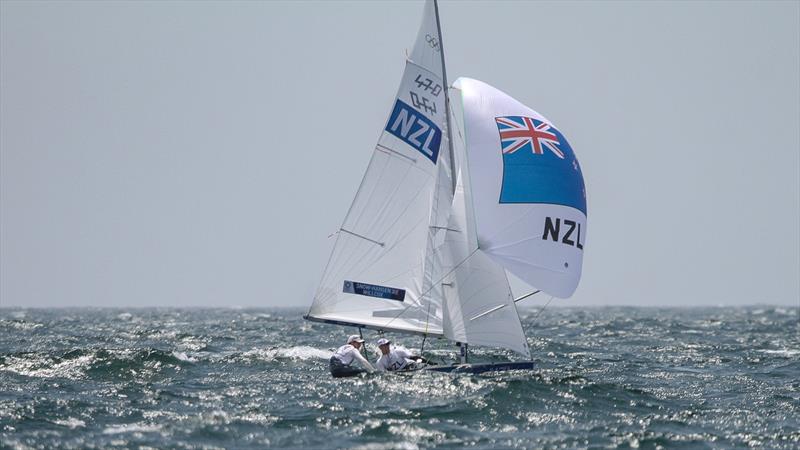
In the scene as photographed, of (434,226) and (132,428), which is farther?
(434,226)

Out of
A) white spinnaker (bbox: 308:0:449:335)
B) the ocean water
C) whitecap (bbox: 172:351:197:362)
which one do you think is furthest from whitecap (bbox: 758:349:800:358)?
whitecap (bbox: 172:351:197:362)

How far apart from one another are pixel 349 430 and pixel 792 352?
24411 mm

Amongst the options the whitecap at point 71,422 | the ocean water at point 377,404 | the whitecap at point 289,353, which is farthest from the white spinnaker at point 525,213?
the whitecap at point 289,353

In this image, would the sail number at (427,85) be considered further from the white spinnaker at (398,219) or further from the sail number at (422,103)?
the sail number at (422,103)

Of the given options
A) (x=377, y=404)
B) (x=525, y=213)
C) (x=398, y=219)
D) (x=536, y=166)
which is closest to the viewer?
(x=377, y=404)

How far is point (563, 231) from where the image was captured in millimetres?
23234

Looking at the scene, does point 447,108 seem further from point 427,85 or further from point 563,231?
point 563,231

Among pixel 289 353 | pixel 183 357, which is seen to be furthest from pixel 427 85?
pixel 289 353

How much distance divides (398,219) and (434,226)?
0.76 metres

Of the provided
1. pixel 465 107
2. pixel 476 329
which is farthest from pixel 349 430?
pixel 465 107

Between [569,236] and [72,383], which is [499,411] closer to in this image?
[569,236]

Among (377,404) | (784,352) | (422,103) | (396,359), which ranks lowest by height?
(377,404)

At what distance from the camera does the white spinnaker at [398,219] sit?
23.7 metres

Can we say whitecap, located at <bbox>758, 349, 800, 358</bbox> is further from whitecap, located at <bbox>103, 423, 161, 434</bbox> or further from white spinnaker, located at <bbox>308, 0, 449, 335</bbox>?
whitecap, located at <bbox>103, 423, 161, 434</bbox>
